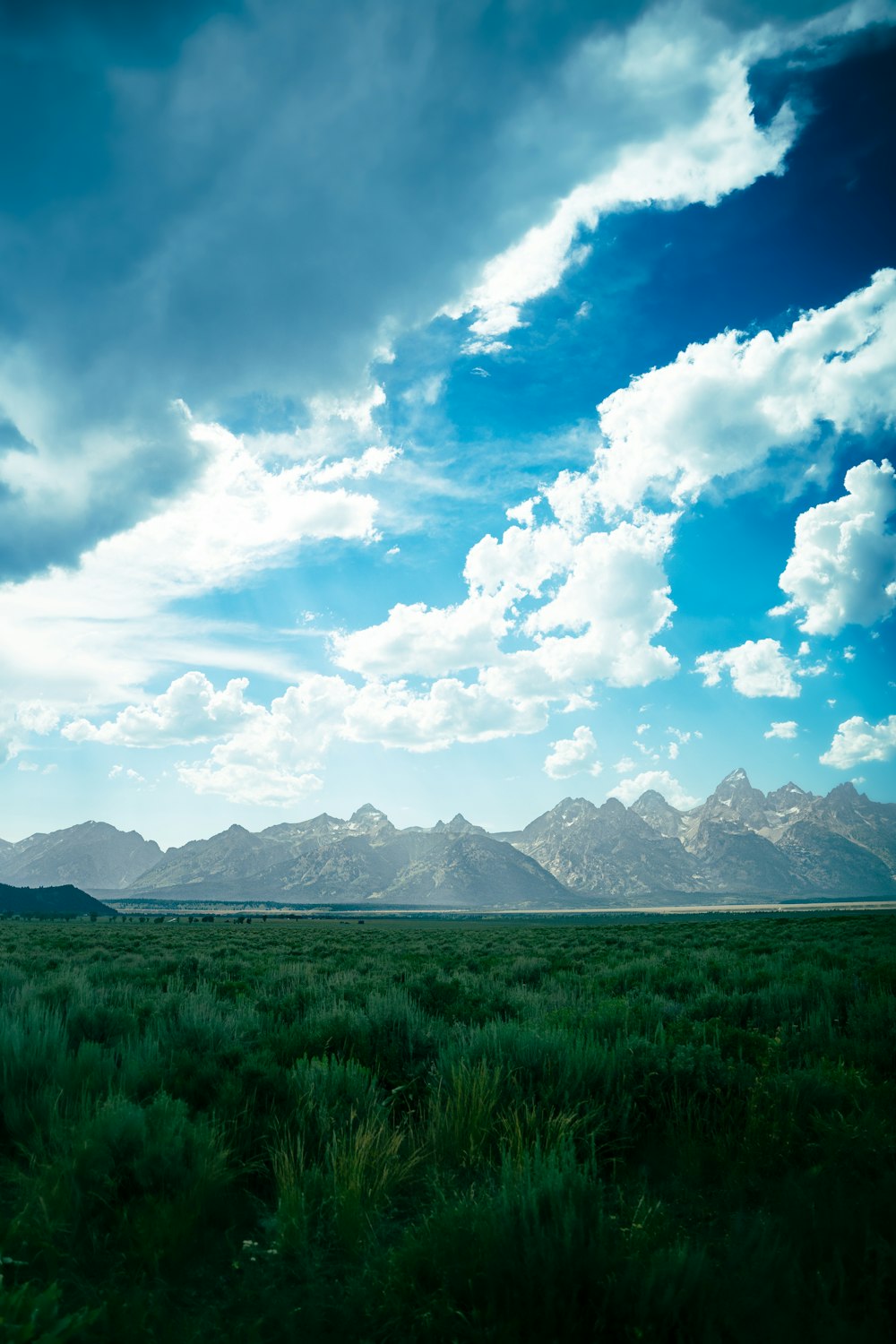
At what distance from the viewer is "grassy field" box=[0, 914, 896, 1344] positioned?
120 inches

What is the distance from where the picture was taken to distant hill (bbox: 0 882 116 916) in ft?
460

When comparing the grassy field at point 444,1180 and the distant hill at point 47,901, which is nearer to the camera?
the grassy field at point 444,1180

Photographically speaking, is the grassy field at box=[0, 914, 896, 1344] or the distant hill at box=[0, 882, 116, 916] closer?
the grassy field at box=[0, 914, 896, 1344]

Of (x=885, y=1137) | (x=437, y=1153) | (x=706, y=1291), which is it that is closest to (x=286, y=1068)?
(x=437, y=1153)

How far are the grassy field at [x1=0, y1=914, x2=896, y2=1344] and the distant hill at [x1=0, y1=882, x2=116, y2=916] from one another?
A: 148 m

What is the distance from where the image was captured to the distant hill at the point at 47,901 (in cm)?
14025

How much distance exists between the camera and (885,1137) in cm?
445

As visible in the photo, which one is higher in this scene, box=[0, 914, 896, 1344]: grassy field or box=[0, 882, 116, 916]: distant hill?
box=[0, 914, 896, 1344]: grassy field

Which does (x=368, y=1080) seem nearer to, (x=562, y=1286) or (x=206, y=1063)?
(x=206, y=1063)

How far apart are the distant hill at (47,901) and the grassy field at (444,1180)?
486ft

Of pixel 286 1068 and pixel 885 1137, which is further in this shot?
pixel 286 1068

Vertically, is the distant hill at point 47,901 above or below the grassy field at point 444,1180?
below

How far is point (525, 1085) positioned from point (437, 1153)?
130cm

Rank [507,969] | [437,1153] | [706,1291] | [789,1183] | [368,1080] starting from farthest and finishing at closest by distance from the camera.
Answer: [507,969], [368,1080], [437,1153], [789,1183], [706,1291]
